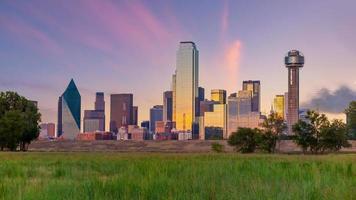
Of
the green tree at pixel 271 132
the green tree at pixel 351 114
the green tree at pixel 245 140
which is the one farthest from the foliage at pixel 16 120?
the green tree at pixel 351 114

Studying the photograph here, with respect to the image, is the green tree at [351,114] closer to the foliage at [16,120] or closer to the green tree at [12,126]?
the foliage at [16,120]

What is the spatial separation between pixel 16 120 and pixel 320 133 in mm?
55996

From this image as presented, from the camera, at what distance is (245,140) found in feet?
341

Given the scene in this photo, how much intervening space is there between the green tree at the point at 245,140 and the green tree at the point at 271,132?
1499 mm

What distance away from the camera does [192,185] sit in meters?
13.0

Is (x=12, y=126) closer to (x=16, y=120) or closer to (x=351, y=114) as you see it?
(x=16, y=120)

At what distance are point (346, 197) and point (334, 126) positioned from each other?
3616 inches

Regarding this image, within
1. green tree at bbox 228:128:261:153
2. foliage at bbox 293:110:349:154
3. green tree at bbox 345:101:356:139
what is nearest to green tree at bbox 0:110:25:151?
green tree at bbox 228:128:261:153

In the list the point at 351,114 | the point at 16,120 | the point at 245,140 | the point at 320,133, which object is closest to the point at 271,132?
the point at 245,140

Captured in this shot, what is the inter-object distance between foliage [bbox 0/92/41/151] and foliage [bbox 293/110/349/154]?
1988 inches

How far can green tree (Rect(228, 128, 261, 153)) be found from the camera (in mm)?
103000

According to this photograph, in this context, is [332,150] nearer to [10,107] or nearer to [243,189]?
[10,107]

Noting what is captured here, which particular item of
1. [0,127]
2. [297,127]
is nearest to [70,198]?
[0,127]

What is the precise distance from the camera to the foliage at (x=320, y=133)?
98.6 metres
